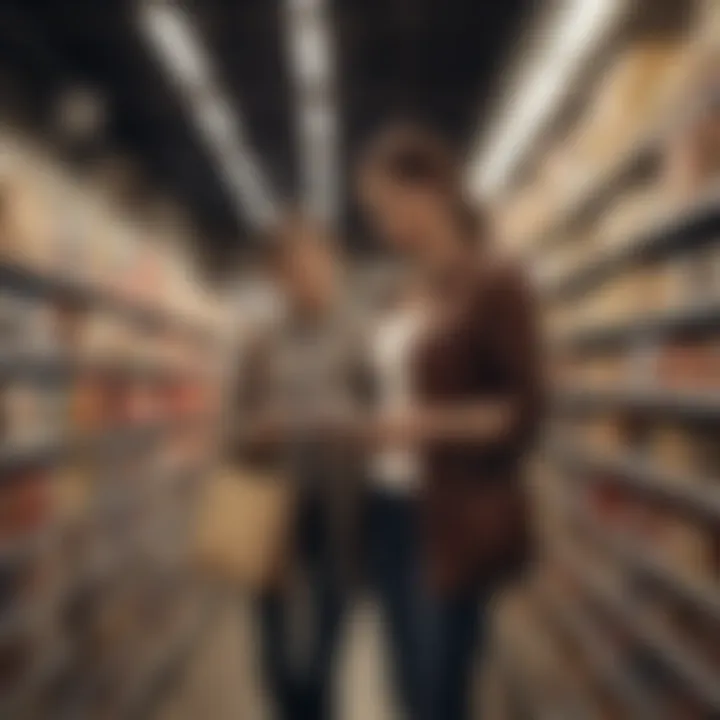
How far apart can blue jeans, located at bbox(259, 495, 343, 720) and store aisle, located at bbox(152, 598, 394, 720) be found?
0.07 feet

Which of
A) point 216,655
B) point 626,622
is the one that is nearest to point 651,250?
point 626,622

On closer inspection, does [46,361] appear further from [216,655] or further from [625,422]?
[625,422]

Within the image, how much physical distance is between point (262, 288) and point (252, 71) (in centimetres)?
24

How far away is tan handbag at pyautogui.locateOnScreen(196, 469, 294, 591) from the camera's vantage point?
105 cm

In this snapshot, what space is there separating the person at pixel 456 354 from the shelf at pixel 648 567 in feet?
0.95

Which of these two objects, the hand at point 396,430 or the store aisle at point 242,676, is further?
the store aisle at point 242,676

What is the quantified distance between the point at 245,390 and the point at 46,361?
486 mm

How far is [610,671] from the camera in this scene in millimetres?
1554

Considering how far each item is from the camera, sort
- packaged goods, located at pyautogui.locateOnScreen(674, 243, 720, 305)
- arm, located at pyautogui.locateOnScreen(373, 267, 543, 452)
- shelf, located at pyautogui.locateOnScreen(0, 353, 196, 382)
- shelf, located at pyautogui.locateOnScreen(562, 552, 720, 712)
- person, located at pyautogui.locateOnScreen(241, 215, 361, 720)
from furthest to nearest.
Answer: packaged goods, located at pyautogui.locateOnScreen(674, 243, 720, 305)
shelf, located at pyautogui.locateOnScreen(562, 552, 720, 712)
shelf, located at pyautogui.locateOnScreen(0, 353, 196, 382)
arm, located at pyautogui.locateOnScreen(373, 267, 543, 452)
person, located at pyautogui.locateOnScreen(241, 215, 361, 720)

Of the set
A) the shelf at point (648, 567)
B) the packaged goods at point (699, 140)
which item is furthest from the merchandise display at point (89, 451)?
the packaged goods at point (699, 140)

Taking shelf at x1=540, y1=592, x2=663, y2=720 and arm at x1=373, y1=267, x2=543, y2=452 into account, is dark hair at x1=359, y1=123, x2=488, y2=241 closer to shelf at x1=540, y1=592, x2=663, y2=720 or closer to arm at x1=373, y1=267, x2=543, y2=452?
arm at x1=373, y1=267, x2=543, y2=452

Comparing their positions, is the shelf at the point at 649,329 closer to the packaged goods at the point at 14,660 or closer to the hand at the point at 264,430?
the hand at the point at 264,430

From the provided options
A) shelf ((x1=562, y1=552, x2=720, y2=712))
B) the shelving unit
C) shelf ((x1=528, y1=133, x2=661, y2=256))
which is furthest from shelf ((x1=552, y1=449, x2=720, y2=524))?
shelf ((x1=528, y1=133, x2=661, y2=256))

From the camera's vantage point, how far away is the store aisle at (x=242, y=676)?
1.14 metres
